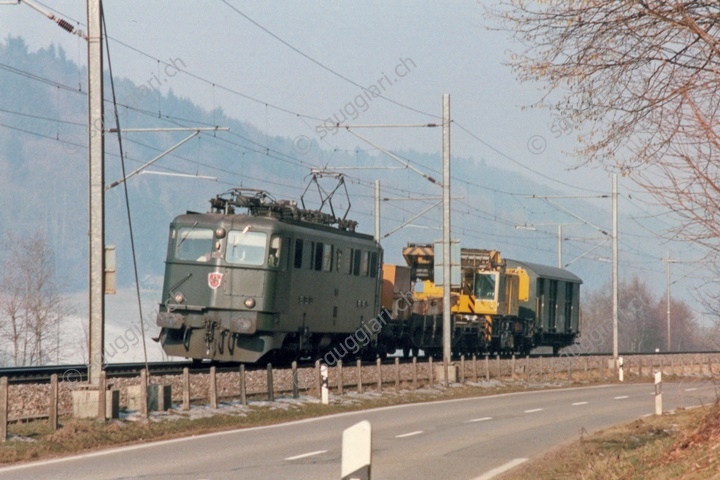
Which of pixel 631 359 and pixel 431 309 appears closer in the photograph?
pixel 431 309

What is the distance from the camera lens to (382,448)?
51.8 ft

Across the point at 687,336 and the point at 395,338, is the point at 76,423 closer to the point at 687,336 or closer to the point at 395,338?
the point at 395,338

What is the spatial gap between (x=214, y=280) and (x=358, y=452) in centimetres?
2203

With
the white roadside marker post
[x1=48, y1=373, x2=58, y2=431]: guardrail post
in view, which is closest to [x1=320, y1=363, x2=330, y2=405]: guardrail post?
[x1=48, y1=373, x2=58, y2=431]: guardrail post

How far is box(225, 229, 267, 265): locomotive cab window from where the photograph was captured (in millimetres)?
27688

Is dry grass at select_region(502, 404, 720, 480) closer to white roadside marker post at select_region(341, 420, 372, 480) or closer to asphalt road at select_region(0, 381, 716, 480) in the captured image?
asphalt road at select_region(0, 381, 716, 480)

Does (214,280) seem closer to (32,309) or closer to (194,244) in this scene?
(194,244)

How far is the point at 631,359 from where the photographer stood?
167 feet

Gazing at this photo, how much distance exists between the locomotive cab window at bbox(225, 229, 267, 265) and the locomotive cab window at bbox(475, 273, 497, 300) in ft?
61.8

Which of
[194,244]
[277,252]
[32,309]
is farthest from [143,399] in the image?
[32,309]

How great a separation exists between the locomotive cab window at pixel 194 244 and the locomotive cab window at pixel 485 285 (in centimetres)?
1903

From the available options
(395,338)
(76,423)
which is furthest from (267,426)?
(395,338)

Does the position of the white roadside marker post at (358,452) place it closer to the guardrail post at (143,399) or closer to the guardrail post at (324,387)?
the guardrail post at (143,399)

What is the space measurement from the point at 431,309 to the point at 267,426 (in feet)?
74.6
